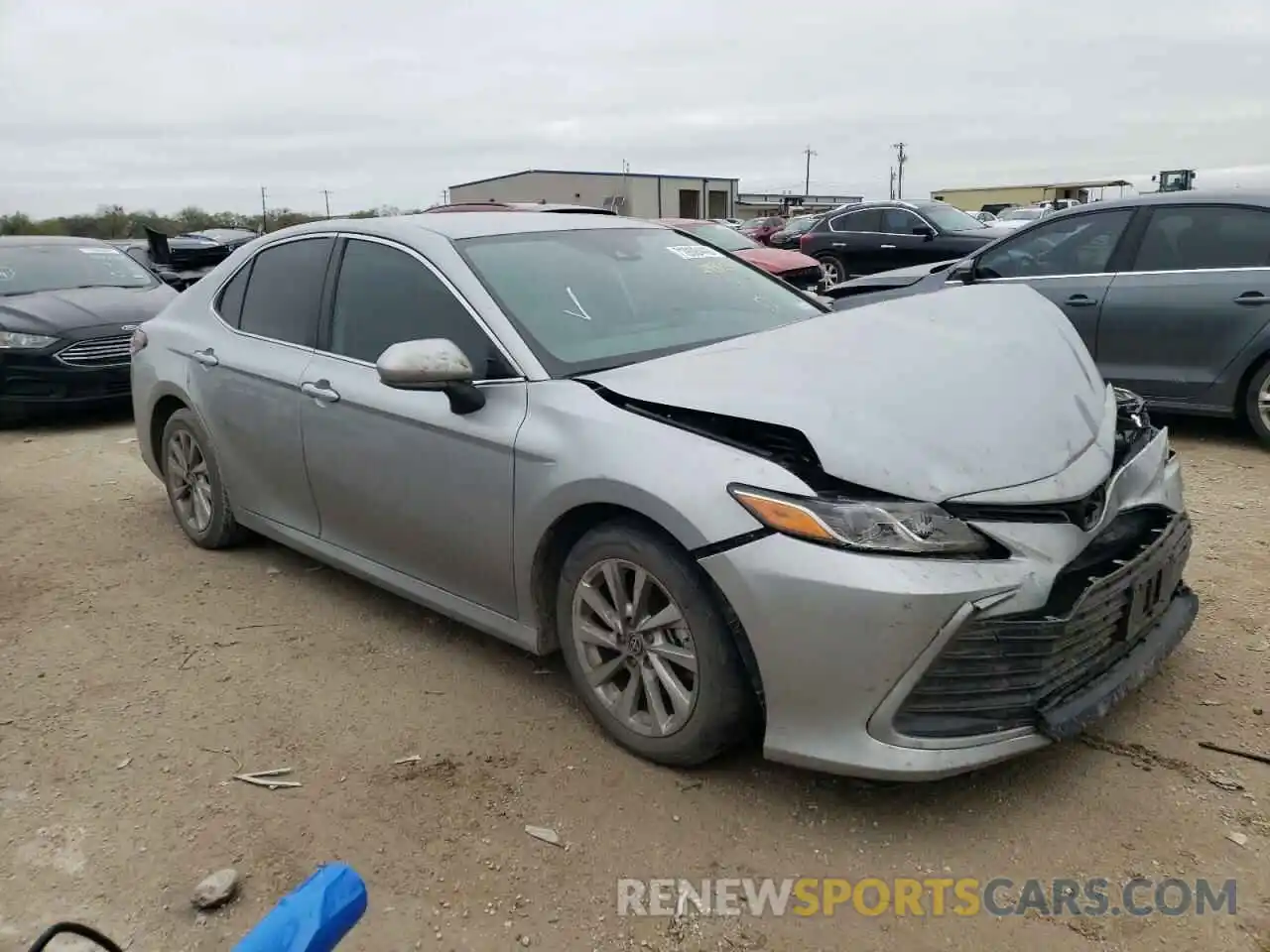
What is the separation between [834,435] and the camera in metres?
2.52

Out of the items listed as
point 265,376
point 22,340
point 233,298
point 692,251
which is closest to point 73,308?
point 22,340

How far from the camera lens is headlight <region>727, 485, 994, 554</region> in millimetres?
2381

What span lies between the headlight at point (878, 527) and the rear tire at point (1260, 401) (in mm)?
4343

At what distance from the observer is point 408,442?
11.1ft

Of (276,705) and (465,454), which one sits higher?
(465,454)

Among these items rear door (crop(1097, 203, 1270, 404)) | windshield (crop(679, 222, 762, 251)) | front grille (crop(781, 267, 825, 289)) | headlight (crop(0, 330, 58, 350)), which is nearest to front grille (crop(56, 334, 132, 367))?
headlight (crop(0, 330, 58, 350))

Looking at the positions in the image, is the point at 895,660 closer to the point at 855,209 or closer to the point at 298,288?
the point at 298,288

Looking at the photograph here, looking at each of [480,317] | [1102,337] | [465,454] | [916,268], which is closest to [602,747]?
[465,454]

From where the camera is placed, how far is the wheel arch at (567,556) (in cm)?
257

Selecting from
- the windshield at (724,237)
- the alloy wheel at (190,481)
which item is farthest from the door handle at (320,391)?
the windshield at (724,237)

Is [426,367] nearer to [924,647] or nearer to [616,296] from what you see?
[616,296]

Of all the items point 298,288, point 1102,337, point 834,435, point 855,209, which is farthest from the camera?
point 855,209

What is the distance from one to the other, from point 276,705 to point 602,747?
46.8 inches

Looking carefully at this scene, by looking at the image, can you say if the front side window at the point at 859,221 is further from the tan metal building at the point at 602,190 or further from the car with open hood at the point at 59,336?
the tan metal building at the point at 602,190
